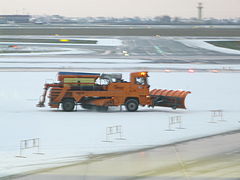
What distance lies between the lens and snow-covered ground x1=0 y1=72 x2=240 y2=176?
76.7ft

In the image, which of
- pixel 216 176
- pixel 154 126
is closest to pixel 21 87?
pixel 154 126

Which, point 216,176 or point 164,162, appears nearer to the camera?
point 216,176

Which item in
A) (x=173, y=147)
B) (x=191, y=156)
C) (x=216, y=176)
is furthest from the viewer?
(x=173, y=147)

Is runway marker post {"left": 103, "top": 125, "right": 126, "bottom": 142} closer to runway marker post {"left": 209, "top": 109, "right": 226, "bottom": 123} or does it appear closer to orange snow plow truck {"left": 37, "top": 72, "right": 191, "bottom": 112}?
runway marker post {"left": 209, "top": 109, "right": 226, "bottom": 123}

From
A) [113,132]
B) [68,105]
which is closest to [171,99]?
[68,105]

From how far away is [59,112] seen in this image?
35.5m

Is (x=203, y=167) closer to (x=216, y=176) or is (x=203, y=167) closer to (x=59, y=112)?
(x=216, y=176)

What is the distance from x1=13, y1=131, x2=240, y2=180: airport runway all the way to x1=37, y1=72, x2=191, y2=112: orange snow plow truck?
37.4ft

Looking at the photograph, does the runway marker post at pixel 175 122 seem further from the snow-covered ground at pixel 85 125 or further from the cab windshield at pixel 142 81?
the cab windshield at pixel 142 81

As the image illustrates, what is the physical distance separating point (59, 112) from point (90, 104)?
A: 2.21 metres

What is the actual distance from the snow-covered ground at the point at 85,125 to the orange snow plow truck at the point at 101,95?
62cm

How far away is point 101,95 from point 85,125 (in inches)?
232

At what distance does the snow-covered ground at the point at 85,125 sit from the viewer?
76.7 ft

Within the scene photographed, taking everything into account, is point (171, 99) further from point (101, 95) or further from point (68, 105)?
point (68, 105)
